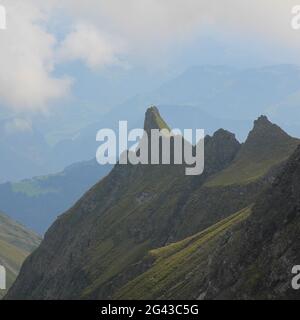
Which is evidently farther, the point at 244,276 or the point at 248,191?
the point at 248,191

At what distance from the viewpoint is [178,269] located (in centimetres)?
13612

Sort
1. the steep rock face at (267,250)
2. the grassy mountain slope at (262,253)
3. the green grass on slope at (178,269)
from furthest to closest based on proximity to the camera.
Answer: the green grass on slope at (178,269), the grassy mountain slope at (262,253), the steep rock face at (267,250)

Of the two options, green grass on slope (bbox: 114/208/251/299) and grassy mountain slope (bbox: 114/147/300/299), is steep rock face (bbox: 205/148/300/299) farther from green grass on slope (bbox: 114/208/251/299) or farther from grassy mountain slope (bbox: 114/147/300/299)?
green grass on slope (bbox: 114/208/251/299)

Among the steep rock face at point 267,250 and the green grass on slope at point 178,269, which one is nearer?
the steep rock face at point 267,250

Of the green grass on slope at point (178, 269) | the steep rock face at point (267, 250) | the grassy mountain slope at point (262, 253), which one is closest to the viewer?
the steep rock face at point (267, 250)

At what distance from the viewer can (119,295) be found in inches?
5901

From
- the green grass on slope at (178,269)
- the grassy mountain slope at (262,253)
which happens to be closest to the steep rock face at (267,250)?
the grassy mountain slope at (262,253)

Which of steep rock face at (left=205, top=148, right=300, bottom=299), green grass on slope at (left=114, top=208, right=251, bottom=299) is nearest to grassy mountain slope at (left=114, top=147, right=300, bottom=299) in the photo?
steep rock face at (left=205, top=148, right=300, bottom=299)

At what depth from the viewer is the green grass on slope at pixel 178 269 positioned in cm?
12313

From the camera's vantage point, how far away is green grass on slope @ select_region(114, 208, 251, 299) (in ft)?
404

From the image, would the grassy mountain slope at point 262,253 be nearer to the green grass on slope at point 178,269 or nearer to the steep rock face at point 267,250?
the steep rock face at point 267,250
